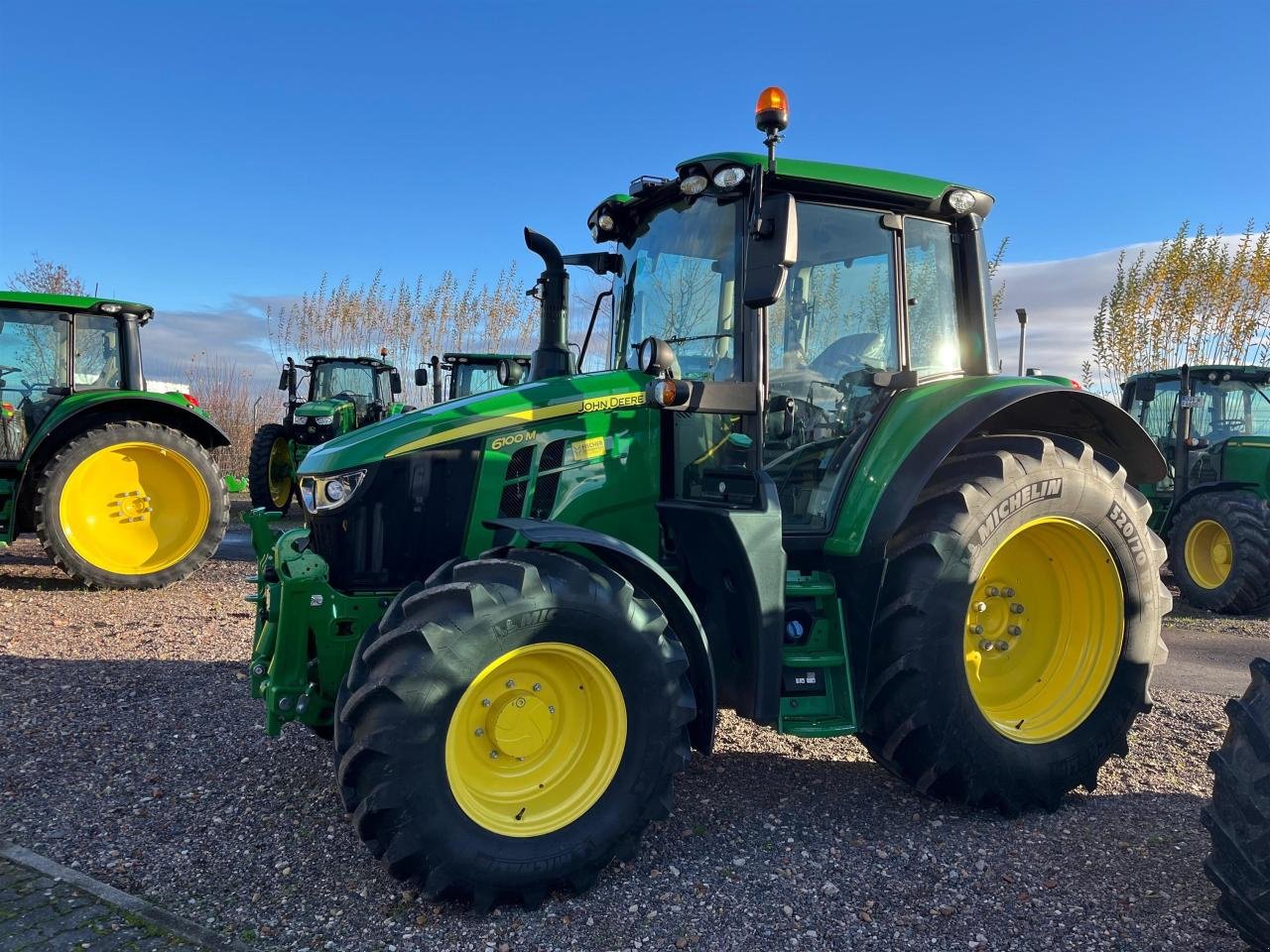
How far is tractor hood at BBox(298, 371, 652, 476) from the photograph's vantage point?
3336 mm

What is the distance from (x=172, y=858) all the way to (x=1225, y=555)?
8719 mm

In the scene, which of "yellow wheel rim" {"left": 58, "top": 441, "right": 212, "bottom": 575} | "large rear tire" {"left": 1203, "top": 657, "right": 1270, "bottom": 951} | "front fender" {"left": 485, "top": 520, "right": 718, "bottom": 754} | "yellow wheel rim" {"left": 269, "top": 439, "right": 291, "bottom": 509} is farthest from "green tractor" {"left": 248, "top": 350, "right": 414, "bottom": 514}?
"large rear tire" {"left": 1203, "top": 657, "right": 1270, "bottom": 951}

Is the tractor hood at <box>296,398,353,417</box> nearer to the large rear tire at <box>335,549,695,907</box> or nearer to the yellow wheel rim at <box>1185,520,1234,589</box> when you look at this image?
the yellow wheel rim at <box>1185,520,1234,589</box>

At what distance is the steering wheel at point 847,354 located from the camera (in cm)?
Answer: 378

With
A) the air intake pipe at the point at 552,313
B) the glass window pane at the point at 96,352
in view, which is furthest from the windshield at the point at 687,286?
the glass window pane at the point at 96,352

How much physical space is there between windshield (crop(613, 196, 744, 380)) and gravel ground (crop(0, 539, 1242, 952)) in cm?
170

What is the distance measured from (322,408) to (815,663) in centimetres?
1150

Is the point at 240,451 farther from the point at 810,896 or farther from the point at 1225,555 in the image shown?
the point at 810,896

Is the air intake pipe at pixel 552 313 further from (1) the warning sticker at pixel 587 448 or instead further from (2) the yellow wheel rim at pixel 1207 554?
(2) the yellow wheel rim at pixel 1207 554

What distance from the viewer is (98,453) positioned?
7.69 meters

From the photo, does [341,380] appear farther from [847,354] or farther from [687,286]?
[847,354]

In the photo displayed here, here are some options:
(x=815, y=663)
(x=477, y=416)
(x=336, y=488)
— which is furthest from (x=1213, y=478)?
(x=336, y=488)

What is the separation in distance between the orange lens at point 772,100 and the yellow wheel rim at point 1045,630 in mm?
1832

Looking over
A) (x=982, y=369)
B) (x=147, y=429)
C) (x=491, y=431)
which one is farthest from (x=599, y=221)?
(x=147, y=429)
